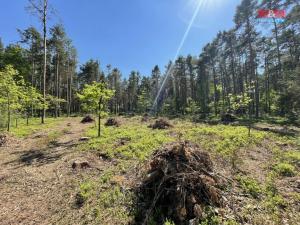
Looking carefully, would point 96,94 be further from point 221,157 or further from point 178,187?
point 178,187

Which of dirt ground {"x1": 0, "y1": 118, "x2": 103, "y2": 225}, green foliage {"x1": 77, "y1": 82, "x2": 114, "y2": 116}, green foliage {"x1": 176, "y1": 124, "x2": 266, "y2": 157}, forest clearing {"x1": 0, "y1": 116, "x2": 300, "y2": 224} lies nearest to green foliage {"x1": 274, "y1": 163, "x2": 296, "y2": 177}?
forest clearing {"x1": 0, "y1": 116, "x2": 300, "y2": 224}

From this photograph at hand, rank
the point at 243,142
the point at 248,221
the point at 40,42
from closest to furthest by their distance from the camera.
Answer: the point at 248,221
the point at 243,142
the point at 40,42

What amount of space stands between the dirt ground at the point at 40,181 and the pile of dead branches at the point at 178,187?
195cm

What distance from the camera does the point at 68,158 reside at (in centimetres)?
891

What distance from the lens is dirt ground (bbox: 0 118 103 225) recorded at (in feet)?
17.8

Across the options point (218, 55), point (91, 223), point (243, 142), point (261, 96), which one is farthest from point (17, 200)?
point (261, 96)

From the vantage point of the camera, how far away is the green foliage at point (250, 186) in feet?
17.8

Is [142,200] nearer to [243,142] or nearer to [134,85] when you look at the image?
[243,142]

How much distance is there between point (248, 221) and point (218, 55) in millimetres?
35985

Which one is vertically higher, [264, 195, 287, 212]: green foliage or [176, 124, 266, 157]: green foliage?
[176, 124, 266, 157]: green foliage

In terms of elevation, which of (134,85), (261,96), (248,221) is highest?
(134,85)

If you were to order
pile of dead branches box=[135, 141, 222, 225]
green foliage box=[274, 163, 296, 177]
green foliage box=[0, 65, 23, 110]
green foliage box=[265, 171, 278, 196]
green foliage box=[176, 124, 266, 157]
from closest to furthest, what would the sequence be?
pile of dead branches box=[135, 141, 222, 225] < green foliage box=[265, 171, 278, 196] < green foliage box=[274, 163, 296, 177] < green foliage box=[176, 124, 266, 157] < green foliage box=[0, 65, 23, 110]

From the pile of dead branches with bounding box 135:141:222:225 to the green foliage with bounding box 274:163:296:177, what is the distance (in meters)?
2.77

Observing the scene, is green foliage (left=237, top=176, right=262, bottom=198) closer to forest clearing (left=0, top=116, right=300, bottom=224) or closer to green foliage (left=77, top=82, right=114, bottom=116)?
forest clearing (left=0, top=116, right=300, bottom=224)
